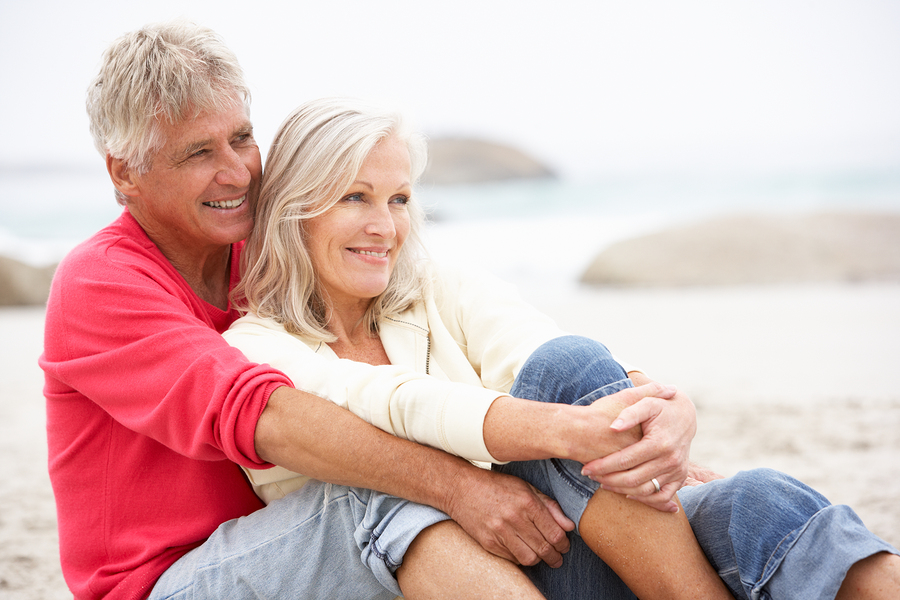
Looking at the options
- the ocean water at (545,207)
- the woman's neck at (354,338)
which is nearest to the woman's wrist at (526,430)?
the woman's neck at (354,338)

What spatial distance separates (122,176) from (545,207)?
1555cm

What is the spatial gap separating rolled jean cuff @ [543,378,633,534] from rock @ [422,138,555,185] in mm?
16078

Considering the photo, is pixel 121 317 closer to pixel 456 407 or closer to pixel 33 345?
pixel 456 407

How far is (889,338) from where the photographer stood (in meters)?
6.14

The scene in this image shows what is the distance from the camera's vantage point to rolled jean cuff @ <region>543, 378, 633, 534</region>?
1408mm

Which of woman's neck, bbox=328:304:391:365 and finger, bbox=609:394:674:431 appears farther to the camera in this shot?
woman's neck, bbox=328:304:391:365

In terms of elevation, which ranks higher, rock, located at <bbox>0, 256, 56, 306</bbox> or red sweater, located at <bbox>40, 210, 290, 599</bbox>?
red sweater, located at <bbox>40, 210, 290, 599</bbox>

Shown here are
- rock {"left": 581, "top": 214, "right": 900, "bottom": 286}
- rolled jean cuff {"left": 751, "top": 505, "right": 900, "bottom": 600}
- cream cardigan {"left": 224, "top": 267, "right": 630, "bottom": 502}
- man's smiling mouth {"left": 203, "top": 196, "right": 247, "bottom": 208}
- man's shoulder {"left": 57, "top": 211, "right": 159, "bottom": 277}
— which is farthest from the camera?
rock {"left": 581, "top": 214, "right": 900, "bottom": 286}

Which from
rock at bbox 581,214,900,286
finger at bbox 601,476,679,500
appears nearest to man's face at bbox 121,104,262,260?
finger at bbox 601,476,679,500

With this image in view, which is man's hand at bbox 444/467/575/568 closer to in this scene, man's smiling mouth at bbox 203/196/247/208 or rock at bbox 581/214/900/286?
man's smiling mouth at bbox 203/196/247/208

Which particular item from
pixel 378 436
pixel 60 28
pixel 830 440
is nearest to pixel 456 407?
pixel 378 436

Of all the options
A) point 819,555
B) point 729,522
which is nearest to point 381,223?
point 729,522

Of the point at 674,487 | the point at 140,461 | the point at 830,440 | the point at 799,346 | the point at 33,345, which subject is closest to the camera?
the point at 674,487

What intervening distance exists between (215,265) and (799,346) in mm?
5352
